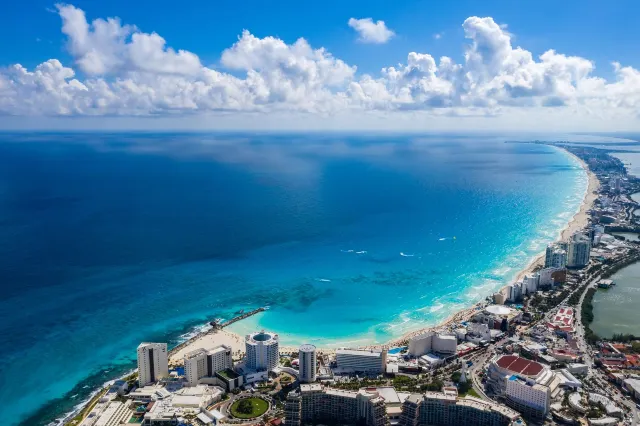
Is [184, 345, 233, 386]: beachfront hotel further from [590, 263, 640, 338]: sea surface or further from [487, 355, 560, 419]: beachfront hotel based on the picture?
[590, 263, 640, 338]: sea surface

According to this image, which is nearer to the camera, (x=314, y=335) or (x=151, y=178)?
(x=314, y=335)

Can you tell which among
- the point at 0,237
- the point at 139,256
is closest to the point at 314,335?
the point at 139,256

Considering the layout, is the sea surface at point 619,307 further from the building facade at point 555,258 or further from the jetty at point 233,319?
the jetty at point 233,319

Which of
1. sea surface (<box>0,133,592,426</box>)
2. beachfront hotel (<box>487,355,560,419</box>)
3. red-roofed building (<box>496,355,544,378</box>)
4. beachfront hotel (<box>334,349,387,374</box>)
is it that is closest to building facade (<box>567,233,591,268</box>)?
sea surface (<box>0,133,592,426</box>)

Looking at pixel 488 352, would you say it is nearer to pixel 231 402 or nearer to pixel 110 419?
pixel 231 402

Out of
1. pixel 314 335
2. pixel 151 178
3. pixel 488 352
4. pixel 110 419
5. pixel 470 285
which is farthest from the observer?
pixel 151 178

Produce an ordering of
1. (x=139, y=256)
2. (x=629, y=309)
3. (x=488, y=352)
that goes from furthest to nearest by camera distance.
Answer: (x=139, y=256)
(x=629, y=309)
(x=488, y=352)

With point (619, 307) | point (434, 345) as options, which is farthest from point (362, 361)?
point (619, 307)
